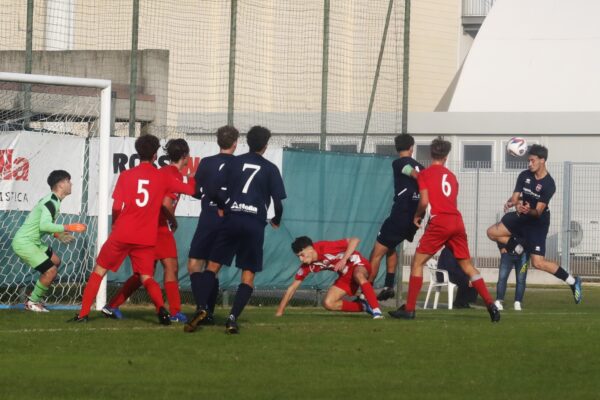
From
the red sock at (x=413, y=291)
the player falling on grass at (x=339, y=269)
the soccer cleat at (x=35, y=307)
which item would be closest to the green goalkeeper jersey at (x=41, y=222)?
the soccer cleat at (x=35, y=307)

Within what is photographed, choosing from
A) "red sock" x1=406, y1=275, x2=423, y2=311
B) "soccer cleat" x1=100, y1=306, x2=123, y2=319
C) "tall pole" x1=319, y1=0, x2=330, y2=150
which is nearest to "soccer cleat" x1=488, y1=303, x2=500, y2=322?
"red sock" x1=406, y1=275, x2=423, y2=311

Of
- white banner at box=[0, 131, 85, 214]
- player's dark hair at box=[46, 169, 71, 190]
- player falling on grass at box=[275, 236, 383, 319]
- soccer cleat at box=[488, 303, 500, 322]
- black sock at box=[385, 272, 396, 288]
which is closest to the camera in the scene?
soccer cleat at box=[488, 303, 500, 322]

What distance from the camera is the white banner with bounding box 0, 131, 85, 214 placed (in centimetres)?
1711

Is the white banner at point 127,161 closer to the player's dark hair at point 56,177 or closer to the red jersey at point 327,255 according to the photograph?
the player's dark hair at point 56,177

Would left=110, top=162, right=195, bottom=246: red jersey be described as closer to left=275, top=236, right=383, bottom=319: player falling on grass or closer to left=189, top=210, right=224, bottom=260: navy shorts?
left=189, top=210, right=224, bottom=260: navy shorts

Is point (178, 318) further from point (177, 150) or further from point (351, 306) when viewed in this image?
point (351, 306)

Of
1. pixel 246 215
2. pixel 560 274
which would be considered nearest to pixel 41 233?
pixel 246 215

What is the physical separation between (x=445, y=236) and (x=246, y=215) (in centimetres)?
298

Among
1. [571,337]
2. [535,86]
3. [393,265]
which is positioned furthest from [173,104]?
[535,86]

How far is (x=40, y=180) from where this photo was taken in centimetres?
1744

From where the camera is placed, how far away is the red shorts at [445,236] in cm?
1445

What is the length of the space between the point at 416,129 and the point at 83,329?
71.8 ft

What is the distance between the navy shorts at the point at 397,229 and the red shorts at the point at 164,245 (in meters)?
3.63

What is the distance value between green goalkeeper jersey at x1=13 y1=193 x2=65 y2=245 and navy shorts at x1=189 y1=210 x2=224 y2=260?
5.68ft
